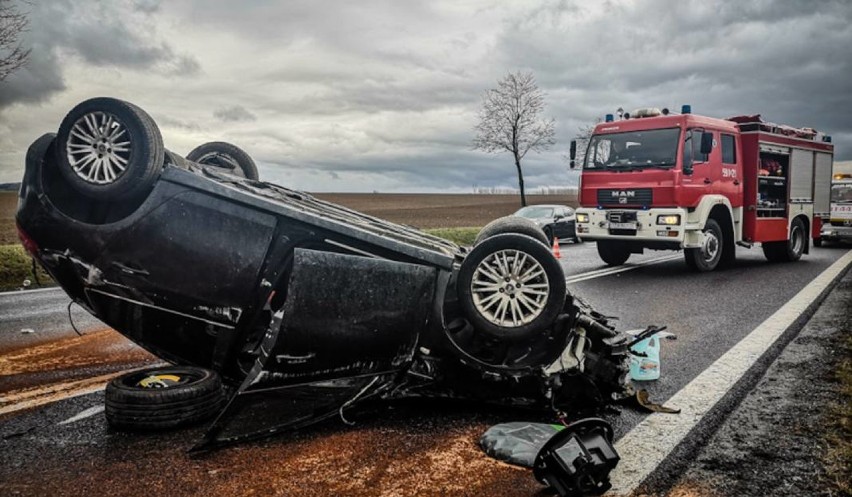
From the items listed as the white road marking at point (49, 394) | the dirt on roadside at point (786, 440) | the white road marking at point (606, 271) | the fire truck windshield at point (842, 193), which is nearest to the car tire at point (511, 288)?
the dirt on roadside at point (786, 440)

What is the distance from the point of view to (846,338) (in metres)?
6.05

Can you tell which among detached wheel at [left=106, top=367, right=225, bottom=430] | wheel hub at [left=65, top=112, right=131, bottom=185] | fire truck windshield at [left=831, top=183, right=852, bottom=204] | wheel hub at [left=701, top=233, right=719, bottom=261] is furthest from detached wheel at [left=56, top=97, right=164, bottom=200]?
fire truck windshield at [left=831, top=183, right=852, bottom=204]

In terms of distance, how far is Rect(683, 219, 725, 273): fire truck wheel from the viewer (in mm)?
11703

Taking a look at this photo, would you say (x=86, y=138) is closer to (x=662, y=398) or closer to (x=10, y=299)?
(x=662, y=398)

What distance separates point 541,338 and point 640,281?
24.2 ft

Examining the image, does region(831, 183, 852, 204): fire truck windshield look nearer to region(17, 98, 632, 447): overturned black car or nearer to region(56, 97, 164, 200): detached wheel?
region(17, 98, 632, 447): overturned black car

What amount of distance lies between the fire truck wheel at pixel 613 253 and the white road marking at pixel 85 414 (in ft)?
35.2

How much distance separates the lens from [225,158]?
208 inches

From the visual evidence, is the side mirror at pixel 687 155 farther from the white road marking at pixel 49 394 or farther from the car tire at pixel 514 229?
the white road marking at pixel 49 394

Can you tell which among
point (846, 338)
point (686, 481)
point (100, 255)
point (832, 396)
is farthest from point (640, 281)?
point (100, 255)

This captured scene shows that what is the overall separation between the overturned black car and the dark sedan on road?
16.5 meters

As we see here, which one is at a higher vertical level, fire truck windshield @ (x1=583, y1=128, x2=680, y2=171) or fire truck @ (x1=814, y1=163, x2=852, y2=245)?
fire truck windshield @ (x1=583, y1=128, x2=680, y2=171)

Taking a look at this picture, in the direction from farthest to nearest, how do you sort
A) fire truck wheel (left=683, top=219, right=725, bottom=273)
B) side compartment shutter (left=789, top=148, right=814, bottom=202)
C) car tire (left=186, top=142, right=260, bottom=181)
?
side compartment shutter (left=789, top=148, right=814, bottom=202)
fire truck wheel (left=683, top=219, right=725, bottom=273)
car tire (left=186, top=142, right=260, bottom=181)

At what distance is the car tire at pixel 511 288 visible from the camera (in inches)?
149
